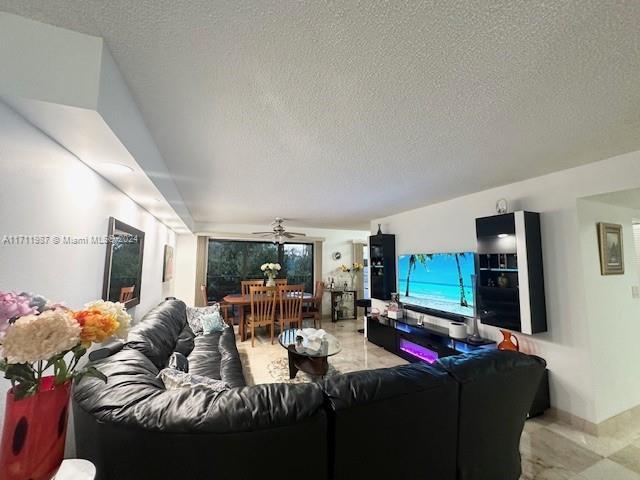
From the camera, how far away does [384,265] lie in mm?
4590

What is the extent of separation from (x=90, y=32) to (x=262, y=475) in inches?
69.5

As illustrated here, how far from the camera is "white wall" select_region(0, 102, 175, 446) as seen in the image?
3.51ft

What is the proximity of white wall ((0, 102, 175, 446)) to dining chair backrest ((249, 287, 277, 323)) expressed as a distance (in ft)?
8.39

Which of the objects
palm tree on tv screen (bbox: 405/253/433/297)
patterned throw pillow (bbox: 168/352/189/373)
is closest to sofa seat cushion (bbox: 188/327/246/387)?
patterned throw pillow (bbox: 168/352/189/373)

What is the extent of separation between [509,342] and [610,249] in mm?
1246

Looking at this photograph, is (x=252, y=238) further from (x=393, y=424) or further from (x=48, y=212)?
(x=393, y=424)

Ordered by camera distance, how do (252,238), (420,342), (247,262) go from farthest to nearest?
(247,262)
(252,238)
(420,342)

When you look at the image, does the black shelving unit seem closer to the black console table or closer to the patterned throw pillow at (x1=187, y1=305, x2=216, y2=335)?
the black console table

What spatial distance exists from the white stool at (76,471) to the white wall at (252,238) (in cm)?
501

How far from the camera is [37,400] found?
78 centimetres

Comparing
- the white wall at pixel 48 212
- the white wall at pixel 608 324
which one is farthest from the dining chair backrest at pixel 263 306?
the white wall at pixel 608 324

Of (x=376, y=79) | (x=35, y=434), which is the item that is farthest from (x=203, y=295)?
(x=376, y=79)

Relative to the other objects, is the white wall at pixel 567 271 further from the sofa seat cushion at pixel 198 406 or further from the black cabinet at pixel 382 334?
the sofa seat cushion at pixel 198 406

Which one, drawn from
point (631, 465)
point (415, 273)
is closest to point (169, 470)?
point (631, 465)
